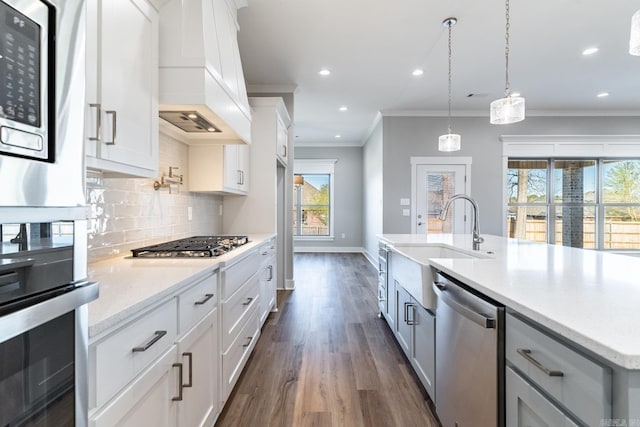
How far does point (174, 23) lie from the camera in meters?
1.62

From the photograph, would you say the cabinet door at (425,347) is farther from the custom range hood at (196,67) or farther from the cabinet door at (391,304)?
the custom range hood at (196,67)

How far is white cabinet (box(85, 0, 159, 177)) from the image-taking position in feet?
3.71

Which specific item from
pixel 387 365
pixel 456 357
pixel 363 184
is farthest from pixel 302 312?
pixel 363 184

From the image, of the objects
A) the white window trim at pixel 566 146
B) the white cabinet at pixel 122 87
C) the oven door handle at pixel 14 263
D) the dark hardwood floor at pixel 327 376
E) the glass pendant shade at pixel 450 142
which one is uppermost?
the white window trim at pixel 566 146

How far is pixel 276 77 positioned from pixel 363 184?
4.57m

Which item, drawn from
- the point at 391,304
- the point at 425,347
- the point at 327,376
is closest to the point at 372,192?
the point at 391,304

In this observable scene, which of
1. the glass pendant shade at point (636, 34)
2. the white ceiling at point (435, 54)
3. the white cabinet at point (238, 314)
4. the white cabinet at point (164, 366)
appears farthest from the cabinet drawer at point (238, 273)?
the glass pendant shade at point (636, 34)

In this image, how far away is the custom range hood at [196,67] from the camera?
1600mm

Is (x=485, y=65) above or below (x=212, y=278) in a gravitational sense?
above

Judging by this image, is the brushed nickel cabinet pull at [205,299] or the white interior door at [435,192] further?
the white interior door at [435,192]

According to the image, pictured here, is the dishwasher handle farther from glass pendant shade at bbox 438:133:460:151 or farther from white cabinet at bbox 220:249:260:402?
glass pendant shade at bbox 438:133:460:151

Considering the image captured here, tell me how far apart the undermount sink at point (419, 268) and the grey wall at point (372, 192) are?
314cm

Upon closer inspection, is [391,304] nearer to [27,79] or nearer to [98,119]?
[98,119]

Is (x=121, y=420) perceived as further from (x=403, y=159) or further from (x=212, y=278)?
(x=403, y=159)
